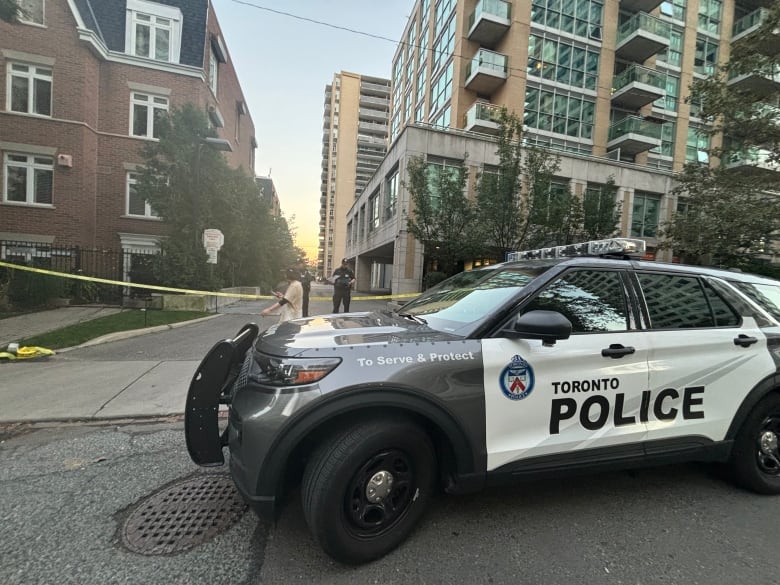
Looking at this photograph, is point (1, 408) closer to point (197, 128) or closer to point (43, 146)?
point (197, 128)

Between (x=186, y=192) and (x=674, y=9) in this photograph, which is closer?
(x=186, y=192)

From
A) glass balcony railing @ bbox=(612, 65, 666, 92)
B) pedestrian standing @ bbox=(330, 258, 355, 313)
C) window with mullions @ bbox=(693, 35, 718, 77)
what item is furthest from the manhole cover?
window with mullions @ bbox=(693, 35, 718, 77)

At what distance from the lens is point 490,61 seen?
21.4 meters

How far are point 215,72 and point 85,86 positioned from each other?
7.18 m

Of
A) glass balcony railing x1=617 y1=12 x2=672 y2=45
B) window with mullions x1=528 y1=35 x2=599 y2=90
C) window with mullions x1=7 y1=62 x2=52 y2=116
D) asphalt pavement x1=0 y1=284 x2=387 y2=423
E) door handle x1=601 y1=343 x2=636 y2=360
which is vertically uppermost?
glass balcony railing x1=617 y1=12 x2=672 y2=45

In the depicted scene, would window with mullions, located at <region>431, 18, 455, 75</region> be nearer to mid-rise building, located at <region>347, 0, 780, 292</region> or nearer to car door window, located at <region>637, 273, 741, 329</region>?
mid-rise building, located at <region>347, 0, 780, 292</region>

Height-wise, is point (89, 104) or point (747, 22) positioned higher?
point (747, 22)

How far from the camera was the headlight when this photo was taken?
1.97m

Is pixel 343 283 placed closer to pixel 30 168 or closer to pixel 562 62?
pixel 30 168

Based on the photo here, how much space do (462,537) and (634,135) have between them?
2684cm

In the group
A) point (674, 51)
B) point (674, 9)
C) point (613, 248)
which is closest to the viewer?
point (613, 248)

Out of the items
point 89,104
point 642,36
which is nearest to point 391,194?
point 89,104

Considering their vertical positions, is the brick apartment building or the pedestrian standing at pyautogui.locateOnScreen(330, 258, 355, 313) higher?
the brick apartment building

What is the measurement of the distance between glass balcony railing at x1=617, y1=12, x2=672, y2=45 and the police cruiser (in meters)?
27.2
